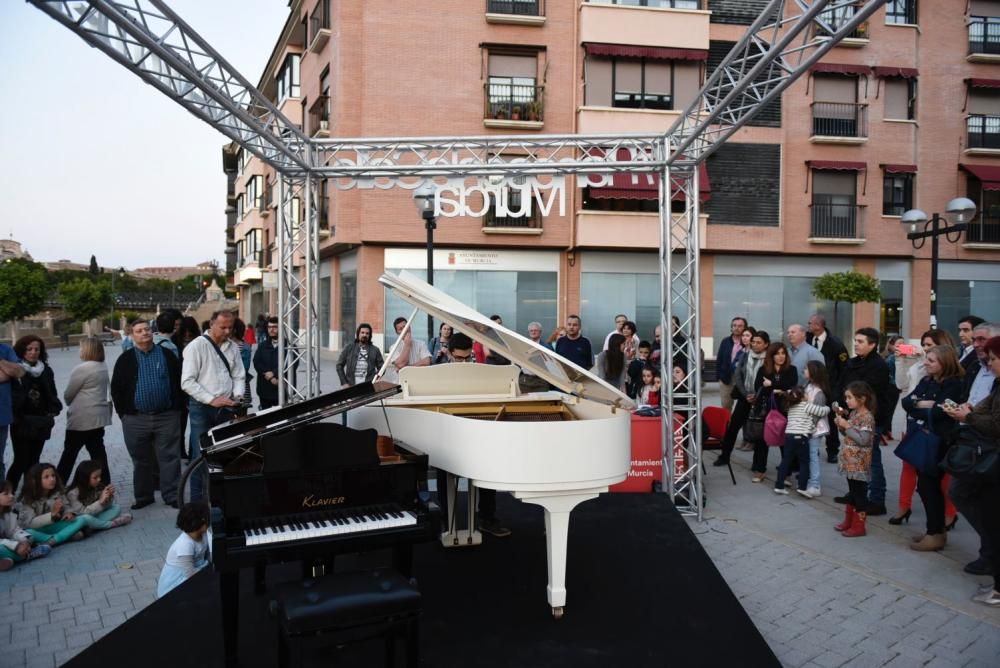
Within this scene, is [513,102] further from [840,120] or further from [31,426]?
[31,426]

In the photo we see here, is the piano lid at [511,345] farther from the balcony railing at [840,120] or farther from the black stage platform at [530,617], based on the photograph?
the balcony railing at [840,120]

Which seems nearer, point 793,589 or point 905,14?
point 793,589

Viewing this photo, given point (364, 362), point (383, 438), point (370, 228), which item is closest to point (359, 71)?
point (370, 228)

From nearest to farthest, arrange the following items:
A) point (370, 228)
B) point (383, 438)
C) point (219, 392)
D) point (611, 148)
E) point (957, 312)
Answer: point (383, 438)
point (219, 392)
point (611, 148)
point (370, 228)
point (957, 312)

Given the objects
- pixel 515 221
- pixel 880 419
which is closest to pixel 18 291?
pixel 515 221

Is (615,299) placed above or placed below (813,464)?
above

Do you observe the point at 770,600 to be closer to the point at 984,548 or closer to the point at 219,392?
the point at 984,548

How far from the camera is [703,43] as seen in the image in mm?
20859

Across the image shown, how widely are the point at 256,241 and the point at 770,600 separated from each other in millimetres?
34330

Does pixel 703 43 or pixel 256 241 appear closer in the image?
pixel 703 43

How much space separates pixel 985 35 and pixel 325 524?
89.6 ft

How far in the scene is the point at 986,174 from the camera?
882 inches

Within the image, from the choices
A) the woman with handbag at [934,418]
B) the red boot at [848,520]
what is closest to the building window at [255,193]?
the red boot at [848,520]

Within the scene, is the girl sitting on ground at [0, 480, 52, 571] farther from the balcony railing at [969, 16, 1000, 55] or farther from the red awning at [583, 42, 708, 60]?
the balcony railing at [969, 16, 1000, 55]
